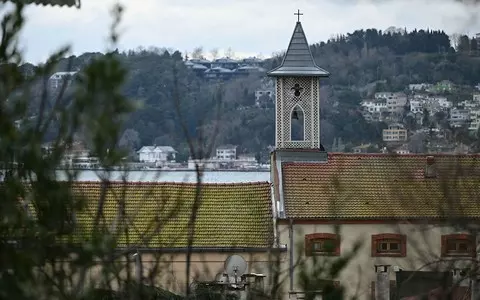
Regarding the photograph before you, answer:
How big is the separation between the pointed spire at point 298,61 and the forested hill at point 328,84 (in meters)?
1.65

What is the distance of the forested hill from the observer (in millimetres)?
33562

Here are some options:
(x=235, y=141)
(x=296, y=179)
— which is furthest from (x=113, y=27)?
(x=235, y=141)

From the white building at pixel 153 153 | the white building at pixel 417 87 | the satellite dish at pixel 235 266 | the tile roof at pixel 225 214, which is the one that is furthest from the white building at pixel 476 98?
the white building at pixel 153 153

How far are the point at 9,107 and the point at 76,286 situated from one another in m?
0.78

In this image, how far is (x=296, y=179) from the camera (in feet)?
90.9

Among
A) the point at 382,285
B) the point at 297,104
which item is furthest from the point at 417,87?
the point at 382,285

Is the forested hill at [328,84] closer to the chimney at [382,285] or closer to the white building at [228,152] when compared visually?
the white building at [228,152]

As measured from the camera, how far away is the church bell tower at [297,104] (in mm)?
29328

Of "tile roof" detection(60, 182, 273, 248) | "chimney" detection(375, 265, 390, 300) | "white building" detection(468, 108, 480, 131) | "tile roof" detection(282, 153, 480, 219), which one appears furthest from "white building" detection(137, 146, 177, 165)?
"white building" detection(468, 108, 480, 131)

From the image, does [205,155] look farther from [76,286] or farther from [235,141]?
[235,141]

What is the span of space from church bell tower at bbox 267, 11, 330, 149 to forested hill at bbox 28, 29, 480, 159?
1240 millimetres

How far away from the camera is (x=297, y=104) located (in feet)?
96.7

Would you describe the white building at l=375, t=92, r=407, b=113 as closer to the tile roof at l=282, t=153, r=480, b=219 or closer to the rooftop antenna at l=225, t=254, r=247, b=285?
the tile roof at l=282, t=153, r=480, b=219

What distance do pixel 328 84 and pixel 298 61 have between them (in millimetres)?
27746
